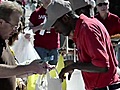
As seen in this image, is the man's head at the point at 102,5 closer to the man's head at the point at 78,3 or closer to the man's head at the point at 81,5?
the man's head at the point at 81,5

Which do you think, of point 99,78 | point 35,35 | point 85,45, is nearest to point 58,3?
point 85,45

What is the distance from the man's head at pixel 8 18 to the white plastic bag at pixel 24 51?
273 cm

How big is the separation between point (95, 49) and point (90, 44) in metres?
0.06

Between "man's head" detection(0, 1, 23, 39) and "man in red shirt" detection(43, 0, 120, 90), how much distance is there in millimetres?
279

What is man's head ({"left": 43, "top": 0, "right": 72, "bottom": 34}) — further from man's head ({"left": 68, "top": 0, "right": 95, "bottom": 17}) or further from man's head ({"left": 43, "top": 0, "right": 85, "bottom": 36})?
man's head ({"left": 68, "top": 0, "right": 95, "bottom": 17})

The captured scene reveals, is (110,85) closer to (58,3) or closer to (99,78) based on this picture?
(99,78)

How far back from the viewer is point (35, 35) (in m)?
7.68

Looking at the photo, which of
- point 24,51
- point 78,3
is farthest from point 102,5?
point 78,3

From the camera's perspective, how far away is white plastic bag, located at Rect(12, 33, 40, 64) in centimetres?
644

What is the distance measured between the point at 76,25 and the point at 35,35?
165 inches

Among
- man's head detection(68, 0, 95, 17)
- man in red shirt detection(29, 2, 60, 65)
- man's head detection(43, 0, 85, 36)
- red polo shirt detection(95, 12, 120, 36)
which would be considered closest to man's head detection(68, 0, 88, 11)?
man's head detection(68, 0, 95, 17)

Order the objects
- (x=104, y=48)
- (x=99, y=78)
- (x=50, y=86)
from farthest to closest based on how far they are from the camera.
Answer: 1. (x=50, y=86)
2. (x=99, y=78)
3. (x=104, y=48)

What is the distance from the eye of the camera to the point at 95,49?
3430 mm

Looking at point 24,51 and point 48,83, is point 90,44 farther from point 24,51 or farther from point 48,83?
point 24,51
